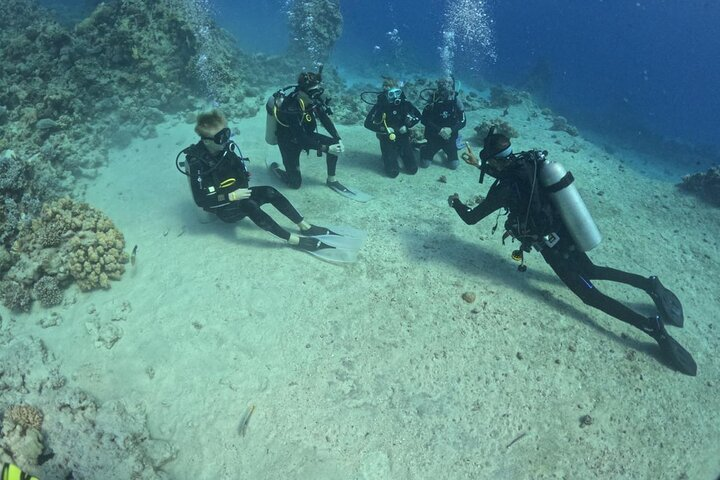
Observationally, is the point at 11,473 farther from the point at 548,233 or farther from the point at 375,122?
the point at 375,122

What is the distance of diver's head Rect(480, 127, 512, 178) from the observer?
18.3 ft

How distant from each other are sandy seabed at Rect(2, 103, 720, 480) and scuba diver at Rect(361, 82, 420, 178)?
231cm

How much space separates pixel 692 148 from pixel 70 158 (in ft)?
119

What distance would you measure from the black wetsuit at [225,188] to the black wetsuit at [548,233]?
3612mm

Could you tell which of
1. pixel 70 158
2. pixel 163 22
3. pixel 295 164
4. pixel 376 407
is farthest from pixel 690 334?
pixel 163 22

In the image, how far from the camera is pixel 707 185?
416 inches

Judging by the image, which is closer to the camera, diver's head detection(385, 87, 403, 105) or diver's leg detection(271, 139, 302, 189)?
diver's leg detection(271, 139, 302, 189)

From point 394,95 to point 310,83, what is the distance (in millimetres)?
2302

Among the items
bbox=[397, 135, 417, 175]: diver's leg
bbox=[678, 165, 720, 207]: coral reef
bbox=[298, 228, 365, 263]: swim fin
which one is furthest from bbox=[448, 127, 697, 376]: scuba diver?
bbox=[678, 165, 720, 207]: coral reef

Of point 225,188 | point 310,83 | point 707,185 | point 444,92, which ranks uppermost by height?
point 310,83

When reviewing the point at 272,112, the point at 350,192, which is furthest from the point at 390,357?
the point at 272,112

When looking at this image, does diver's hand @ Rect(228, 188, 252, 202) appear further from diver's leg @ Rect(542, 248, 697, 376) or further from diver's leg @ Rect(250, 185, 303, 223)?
diver's leg @ Rect(542, 248, 697, 376)

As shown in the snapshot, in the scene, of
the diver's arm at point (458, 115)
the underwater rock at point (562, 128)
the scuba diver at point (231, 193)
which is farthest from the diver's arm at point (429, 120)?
the underwater rock at point (562, 128)

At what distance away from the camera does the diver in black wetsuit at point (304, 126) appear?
7758 millimetres
